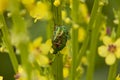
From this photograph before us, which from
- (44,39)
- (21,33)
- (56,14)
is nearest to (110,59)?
(56,14)

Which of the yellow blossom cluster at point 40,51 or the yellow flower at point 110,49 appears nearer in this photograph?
the yellow blossom cluster at point 40,51

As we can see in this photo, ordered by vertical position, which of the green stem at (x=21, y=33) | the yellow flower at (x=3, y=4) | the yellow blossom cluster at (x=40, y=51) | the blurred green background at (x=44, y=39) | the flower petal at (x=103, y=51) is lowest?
the blurred green background at (x=44, y=39)

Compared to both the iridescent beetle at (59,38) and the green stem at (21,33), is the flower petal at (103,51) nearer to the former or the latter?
the iridescent beetle at (59,38)

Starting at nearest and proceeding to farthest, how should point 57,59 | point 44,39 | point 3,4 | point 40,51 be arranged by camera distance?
point 3,4
point 40,51
point 57,59
point 44,39

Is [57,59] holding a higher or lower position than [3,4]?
lower

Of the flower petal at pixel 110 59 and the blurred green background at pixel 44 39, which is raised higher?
the flower petal at pixel 110 59

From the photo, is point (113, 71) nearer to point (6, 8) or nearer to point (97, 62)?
point (6, 8)

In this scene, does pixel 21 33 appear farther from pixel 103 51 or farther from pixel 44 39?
pixel 44 39

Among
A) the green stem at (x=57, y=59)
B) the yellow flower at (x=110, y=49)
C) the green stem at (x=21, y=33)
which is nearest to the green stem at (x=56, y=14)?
the green stem at (x=57, y=59)
